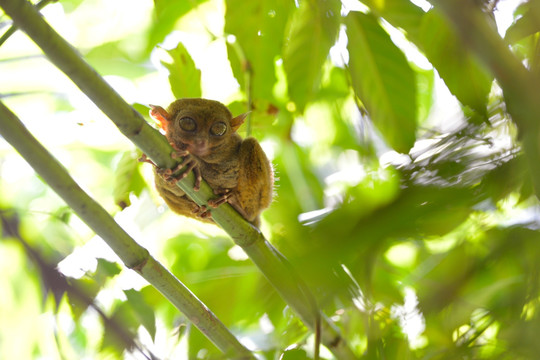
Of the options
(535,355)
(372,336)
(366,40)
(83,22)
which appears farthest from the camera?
(83,22)

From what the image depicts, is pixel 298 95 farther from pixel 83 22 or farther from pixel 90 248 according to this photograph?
pixel 83 22

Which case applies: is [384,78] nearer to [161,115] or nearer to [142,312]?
[142,312]

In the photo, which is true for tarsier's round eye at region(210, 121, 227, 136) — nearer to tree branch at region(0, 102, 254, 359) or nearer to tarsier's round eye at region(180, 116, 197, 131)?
tarsier's round eye at region(180, 116, 197, 131)

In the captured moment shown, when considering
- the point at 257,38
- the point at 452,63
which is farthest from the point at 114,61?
the point at 452,63

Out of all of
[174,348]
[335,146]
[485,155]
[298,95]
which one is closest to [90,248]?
[174,348]

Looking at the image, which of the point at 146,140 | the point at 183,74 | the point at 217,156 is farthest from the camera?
the point at 217,156

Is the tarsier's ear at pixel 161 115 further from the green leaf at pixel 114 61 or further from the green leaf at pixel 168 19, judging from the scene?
the green leaf at pixel 114 61
